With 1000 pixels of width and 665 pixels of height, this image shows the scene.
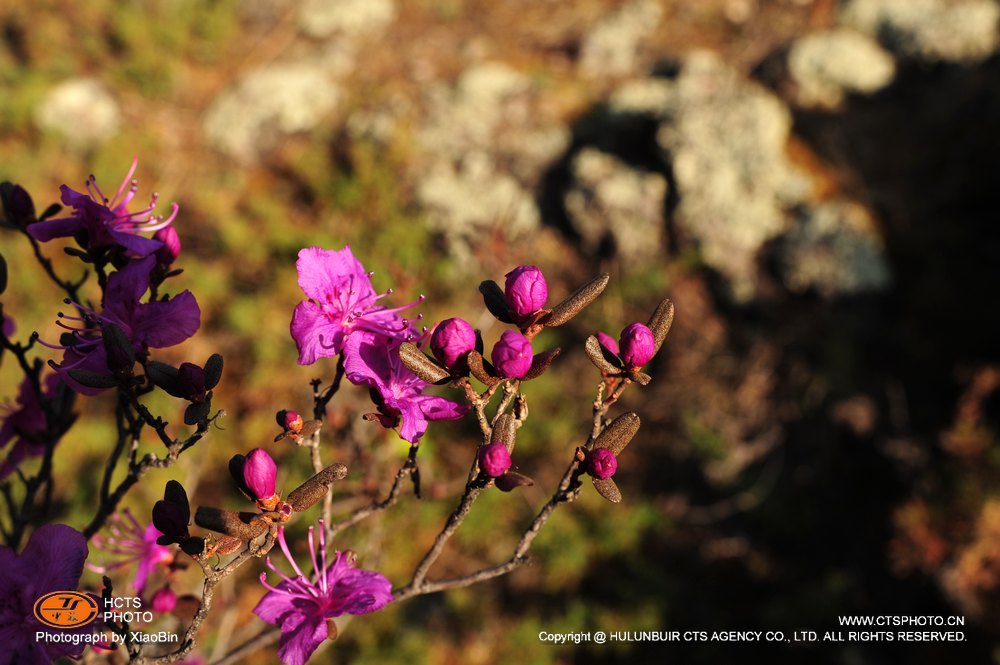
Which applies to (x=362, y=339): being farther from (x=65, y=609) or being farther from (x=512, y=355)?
(x=65, y=609)

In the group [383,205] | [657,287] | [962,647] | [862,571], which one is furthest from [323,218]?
[962,647]

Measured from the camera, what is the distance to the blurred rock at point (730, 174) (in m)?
4.37

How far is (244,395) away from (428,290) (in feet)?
4.02

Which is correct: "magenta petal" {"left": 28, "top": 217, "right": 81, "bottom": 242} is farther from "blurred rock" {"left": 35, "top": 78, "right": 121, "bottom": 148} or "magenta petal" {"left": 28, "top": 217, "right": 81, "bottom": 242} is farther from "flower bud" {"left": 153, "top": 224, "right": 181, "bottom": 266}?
"blurred rock" {"left": 35, "top": 78, "right": 121, "bottom": 148}

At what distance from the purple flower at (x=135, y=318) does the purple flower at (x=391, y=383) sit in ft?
0.96

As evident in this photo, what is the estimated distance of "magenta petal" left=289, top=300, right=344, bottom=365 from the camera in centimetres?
130

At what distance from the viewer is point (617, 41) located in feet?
18.3

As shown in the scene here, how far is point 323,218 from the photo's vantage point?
4.70 m

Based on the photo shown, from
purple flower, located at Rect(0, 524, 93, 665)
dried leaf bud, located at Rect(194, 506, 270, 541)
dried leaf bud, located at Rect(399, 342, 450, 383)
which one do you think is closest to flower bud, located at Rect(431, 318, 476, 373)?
dried leaf bud, located at Rect(399, 342, 450, 383)

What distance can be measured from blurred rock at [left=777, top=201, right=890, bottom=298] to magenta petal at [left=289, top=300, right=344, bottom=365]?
3700mm

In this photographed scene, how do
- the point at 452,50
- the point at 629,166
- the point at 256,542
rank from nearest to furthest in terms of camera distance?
the point at 256,542 < the point at 629,166 < the point at 452,50

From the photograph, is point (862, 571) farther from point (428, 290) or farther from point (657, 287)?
point (428, 290)

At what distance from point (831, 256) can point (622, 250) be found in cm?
125

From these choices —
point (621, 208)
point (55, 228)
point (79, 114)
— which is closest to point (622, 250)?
point (621, 208)
